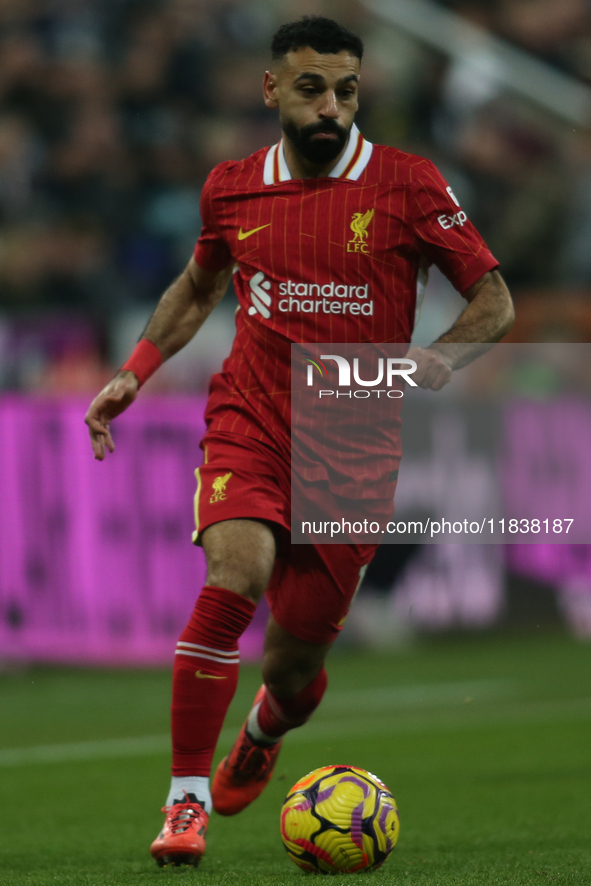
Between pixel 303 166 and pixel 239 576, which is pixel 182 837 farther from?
pixel 303 166

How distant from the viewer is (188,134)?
45.2 ft

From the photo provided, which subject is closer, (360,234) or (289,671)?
(360,234)

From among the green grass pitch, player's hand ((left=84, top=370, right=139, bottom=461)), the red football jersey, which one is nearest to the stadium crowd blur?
the green grass pitch

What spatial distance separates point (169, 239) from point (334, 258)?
8553mm

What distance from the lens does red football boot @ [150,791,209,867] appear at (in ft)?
12.8

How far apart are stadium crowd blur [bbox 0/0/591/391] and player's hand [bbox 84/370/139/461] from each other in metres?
7.39

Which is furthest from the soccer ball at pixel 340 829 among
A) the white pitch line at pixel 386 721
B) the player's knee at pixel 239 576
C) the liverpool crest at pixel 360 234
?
the white pitch line at pixel 386 721

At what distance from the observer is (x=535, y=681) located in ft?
31.1

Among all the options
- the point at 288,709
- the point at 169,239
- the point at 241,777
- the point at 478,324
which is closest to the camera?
the point at 478,324

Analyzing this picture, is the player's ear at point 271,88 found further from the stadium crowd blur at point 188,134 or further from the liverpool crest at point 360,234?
the stadium crowd blur at point 188,134

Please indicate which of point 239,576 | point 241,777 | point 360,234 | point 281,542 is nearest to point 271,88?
point 360,234

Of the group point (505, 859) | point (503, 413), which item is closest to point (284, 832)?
point (505, 859)

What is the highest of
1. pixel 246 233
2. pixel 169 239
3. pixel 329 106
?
pixel 329 106

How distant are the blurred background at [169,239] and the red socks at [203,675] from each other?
5.83 meters
